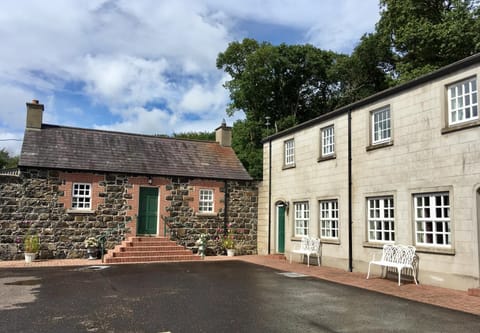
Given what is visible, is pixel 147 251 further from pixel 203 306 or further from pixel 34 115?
pixel 203 306

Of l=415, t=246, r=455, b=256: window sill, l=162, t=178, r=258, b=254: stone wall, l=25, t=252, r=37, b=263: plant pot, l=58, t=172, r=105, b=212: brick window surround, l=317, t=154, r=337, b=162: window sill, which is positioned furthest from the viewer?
l=162, t=178, r=258, b=254: stone wall

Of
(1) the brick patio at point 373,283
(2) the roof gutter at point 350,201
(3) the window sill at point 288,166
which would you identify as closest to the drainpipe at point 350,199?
(2) the roof gutter at point 350,201

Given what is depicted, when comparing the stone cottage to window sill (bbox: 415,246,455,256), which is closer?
window sill (bbox: 415,246,455,256)

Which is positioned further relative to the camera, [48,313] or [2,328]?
[48,313]

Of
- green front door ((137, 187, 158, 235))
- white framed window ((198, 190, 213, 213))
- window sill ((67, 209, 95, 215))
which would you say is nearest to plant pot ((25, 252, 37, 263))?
window sill ((67, 209, 95, 215))

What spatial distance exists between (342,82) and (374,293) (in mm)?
23246

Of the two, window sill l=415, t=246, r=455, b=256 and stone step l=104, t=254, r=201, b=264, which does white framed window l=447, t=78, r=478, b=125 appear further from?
stone step l=104, t=254, r=201, b=264

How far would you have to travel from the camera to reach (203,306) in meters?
7.82

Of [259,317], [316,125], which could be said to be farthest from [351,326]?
A: [316,125]

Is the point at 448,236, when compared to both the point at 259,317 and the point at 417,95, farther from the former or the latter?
the point at 259,317

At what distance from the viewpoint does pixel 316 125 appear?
1523 cm

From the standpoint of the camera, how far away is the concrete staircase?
15581 millimetres

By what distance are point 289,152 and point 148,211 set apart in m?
6.43

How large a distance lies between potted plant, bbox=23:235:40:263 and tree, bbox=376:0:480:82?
61.1 feet
